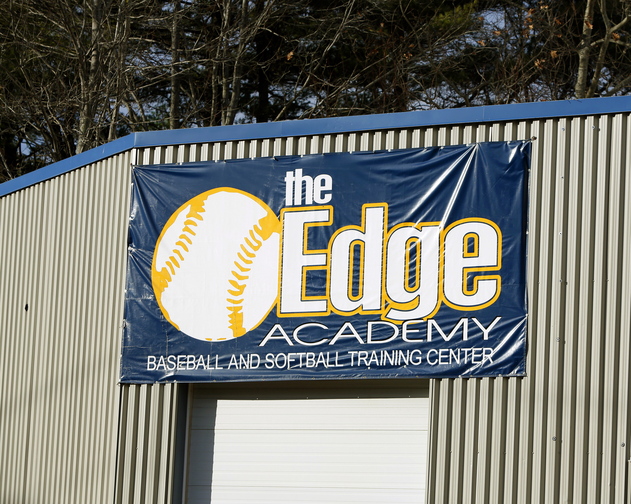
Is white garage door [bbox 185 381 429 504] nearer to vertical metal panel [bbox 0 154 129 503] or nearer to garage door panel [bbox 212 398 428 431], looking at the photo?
garage door panel [bbox 212 398 428 431]


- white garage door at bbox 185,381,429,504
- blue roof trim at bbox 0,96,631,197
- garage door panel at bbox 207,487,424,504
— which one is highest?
blue roof trim at bbox 0,96,631,197

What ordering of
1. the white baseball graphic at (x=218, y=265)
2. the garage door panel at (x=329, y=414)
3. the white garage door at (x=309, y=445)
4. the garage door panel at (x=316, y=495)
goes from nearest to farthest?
the garage door panel at (x=316, y=495), the white garage door at (x=309, y=445), the garage door panel at (x=329, y=414), the white baseball graphic at (x=218, y=265)

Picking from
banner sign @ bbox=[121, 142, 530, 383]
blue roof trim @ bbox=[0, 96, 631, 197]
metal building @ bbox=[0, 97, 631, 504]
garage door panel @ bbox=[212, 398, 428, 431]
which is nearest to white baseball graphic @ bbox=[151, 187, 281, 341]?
banner sign @ bbox=[121, 142, 530, 383]

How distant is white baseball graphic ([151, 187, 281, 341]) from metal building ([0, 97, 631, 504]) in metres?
0.65

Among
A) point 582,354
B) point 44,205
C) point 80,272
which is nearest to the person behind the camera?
point 582,354

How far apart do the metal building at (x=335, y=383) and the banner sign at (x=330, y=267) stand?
21cm

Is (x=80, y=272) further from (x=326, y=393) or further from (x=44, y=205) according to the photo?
(x=326, y=393)

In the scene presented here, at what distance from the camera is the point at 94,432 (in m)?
A: 12.2

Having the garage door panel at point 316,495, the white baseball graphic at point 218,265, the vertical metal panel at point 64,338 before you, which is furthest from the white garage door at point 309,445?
the vertical metal panel at point 64,338

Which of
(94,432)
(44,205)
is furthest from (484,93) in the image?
(94,432)

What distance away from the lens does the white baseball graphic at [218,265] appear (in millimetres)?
11633

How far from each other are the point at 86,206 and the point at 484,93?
15.9 metres

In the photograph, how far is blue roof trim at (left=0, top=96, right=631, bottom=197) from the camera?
34.9ft

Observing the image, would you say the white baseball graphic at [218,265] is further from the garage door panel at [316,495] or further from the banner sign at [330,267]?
the garage door panel at [316,495]
